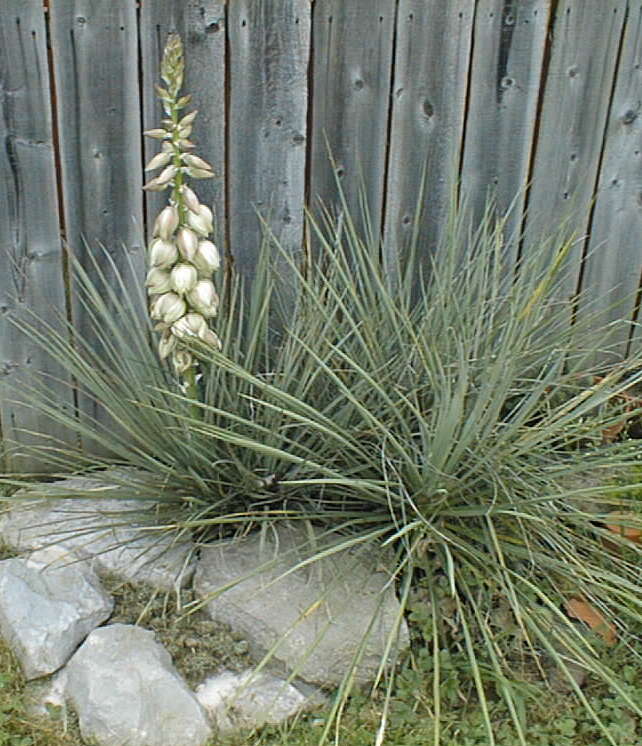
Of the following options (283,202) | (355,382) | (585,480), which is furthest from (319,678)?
(283,202)

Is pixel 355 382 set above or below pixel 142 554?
above

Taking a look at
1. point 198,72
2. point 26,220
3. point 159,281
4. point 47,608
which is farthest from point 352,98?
point 47,608

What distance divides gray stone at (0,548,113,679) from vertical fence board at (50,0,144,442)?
484 millimetres

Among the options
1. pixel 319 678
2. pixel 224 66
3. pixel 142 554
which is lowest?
pixel 319 678

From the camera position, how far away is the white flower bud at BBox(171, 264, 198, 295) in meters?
2.54

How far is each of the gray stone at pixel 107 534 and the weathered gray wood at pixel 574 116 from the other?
1.56m

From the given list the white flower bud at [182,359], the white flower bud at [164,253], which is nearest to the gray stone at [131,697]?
the white flower bud at [182,359]

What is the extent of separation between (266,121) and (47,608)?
1586 millimetres

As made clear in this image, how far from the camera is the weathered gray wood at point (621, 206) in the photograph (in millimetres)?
3199

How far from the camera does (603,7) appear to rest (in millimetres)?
3102

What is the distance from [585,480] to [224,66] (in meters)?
1.68

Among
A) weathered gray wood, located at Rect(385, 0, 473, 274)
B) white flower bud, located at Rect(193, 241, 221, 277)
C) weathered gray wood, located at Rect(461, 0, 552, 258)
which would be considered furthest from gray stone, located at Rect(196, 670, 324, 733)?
weathered gray wood, located at Rect(461, 0, 552, 258)

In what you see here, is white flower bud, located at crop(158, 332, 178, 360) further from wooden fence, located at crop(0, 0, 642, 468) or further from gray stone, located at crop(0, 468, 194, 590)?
wooden fence, located at crop(0, 0, 642, 468)

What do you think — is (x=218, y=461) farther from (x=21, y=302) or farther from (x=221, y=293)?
(x=21, y=302)
